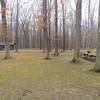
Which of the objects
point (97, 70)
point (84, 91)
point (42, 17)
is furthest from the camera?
point (42, 17)

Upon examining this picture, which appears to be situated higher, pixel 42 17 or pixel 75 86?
pixel 42 17

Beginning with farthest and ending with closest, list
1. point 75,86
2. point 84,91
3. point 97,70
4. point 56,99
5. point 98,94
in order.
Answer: point 97,70
point 75,86
point 84,91
point 98,94
point 56,99

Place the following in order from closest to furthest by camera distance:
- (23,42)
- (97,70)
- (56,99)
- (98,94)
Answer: (56,99)
(98,94)
(97,70)
(23,42)

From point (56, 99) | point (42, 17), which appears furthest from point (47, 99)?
point (42, 17)

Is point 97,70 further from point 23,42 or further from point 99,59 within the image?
point 23,42

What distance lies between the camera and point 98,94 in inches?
139

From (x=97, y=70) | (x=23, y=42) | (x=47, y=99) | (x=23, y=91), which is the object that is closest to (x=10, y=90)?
(x=23, y=91)

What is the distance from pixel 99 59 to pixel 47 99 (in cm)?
392

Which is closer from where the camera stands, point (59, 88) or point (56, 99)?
point (56, 99)

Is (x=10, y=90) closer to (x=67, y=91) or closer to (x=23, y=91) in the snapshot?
(x=23, y=91)

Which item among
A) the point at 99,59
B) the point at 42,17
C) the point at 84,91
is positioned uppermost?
the point at 42,17

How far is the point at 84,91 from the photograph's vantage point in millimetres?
3748

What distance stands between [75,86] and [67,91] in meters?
0.56

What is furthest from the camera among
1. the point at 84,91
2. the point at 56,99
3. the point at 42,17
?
the point at 42,17
